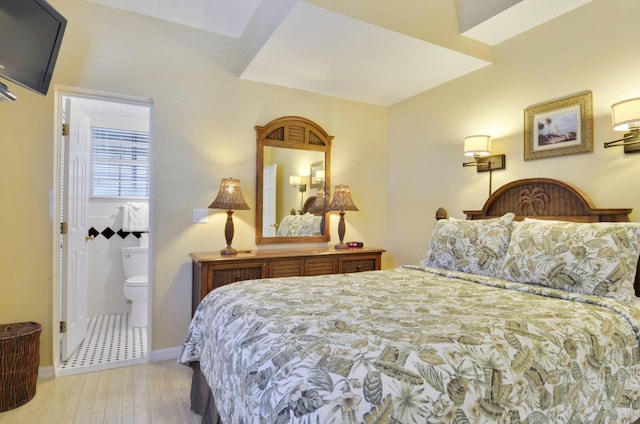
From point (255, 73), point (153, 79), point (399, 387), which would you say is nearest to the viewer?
point (399, 387)

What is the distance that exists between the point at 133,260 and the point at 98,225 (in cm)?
58

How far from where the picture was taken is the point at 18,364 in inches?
82.9

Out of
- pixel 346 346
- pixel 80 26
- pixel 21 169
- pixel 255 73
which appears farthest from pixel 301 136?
pixel 346 346

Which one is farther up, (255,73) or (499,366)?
(255,73)

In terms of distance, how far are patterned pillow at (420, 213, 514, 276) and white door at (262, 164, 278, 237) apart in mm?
1486

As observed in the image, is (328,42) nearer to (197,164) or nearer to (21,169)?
(197,164)

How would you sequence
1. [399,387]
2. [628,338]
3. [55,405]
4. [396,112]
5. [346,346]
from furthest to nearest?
[396,112]
[55,405]
[628,338]
[346,346]
[399,387]

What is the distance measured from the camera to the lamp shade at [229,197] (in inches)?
111

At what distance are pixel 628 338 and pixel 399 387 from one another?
1.22 metres

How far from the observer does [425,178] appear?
11.4 ft

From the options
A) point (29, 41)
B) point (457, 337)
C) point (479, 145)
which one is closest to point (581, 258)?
point (457, 337)

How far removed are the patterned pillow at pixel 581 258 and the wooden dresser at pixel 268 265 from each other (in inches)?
57.4

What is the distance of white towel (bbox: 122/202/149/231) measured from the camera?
4.05 meters

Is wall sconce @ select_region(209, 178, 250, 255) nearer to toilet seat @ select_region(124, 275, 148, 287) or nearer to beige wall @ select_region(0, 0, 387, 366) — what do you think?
beige wall @ select_region(0, 0, 387, 366)
